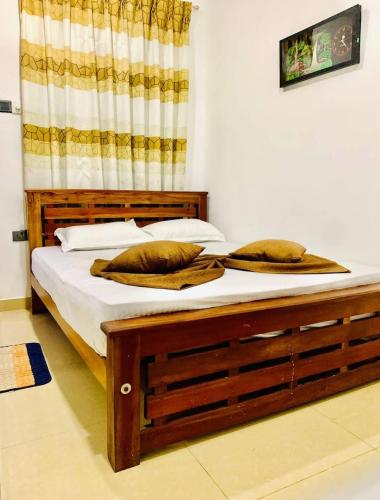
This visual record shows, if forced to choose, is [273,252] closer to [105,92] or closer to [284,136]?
[284,136]

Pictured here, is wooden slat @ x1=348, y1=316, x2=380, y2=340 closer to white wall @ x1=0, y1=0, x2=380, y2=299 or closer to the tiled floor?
the tiled floor

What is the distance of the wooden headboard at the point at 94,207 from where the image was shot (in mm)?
2947

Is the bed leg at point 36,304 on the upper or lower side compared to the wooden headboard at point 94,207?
lower

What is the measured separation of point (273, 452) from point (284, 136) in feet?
7.02

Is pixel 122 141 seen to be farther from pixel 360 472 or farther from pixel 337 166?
pixel 360 472

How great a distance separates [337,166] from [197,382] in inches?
65.8

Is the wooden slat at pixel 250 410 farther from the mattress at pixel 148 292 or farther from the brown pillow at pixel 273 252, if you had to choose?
the brown pillow at pixel 273 252

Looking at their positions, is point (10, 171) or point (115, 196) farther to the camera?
point (115, 196)

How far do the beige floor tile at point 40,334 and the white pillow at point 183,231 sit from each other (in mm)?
1009

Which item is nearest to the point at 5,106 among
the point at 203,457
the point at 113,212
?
the point at 113,212

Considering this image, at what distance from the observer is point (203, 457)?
4.54 feet

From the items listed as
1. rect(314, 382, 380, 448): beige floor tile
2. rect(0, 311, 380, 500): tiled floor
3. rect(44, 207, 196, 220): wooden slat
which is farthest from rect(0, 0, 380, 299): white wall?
rect(0, 311, 380, 500): tiled floor

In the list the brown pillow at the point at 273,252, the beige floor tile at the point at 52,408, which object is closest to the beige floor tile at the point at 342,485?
the beige floor tile at the point at 52,408

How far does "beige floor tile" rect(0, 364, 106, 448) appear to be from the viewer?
154 cm
